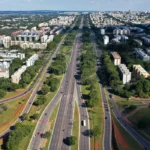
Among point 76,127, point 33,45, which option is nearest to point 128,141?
point 76,127

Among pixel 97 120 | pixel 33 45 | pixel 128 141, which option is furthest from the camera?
pixel 33 45

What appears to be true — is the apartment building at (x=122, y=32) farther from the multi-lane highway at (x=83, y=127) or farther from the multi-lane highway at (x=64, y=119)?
the multi-lane highway at (x=83, y=127)

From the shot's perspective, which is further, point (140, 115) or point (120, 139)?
point (140, 115)

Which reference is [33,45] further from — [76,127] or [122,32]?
[76,127]

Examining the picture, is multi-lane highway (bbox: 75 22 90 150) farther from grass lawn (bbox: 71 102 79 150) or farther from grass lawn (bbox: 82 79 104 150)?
grass lawn (bbox: 82 79 104 150)

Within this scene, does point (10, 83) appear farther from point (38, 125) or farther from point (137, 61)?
point (137, 61)

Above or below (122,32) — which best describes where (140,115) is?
below

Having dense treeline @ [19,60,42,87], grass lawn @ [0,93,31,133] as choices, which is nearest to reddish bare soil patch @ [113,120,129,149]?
grass lawn @ [0,93,31,133]

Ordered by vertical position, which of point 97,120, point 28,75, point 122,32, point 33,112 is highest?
point 122,32

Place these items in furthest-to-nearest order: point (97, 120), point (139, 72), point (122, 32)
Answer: point (122, 32) → point (139, 72) → point (97, 120)

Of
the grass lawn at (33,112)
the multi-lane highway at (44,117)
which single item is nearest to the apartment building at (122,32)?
the multi-lane highway at (44,117)
